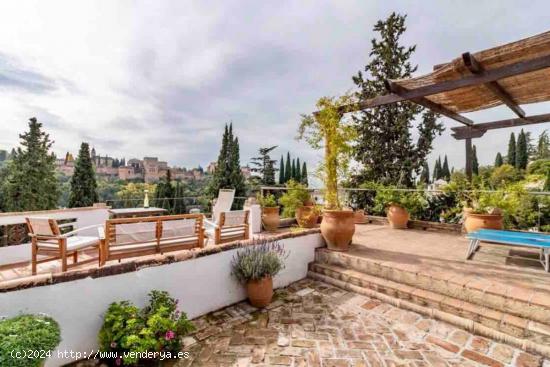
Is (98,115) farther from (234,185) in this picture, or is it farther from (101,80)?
(234,185)

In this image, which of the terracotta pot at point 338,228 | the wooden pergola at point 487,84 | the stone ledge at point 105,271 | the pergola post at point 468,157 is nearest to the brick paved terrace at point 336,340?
the stone ledge at point 105,271

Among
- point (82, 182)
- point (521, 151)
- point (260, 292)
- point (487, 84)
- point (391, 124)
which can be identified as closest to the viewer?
point (260, 292)

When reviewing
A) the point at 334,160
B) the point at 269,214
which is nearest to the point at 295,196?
the point at 269,214

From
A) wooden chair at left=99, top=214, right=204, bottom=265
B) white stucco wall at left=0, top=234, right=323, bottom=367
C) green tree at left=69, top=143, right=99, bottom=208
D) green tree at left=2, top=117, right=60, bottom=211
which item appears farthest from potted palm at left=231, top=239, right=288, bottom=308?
green tree at left=2, top=117, right=60, bottom=211

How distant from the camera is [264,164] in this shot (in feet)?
67.8

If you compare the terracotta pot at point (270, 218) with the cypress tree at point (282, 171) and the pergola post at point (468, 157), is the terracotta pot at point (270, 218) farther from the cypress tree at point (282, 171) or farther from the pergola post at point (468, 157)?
the cypress tree at point (282, 171)

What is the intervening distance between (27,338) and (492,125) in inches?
321

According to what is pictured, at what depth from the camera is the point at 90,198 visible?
1499 centimetres

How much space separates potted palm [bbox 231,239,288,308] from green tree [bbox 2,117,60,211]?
16679 mm

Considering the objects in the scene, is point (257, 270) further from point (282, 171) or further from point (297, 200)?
point (282, 171)

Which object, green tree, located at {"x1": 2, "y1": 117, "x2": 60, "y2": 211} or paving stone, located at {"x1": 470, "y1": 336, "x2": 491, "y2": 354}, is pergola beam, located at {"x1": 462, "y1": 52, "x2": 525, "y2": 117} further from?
green tree, located at {"x1": 2, "y1": 117, "x2": 60, "y2": 211}

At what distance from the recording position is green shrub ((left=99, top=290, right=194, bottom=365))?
6.42 feet

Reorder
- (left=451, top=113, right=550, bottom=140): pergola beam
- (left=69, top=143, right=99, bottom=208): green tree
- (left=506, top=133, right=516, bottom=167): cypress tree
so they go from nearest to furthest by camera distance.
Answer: (left=451, top=113, right=550, bottom=140): pergola beam
(left=69, top=143, right=99, bottom=208): green tree
(left=506, top=133, right=516, bottom=167): cypress tree

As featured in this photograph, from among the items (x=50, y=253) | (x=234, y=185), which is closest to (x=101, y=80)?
(x=50, y=253)
